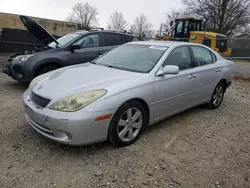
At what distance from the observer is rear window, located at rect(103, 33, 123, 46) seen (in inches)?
263

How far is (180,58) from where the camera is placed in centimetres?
402

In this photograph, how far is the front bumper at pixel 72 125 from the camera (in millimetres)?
2645

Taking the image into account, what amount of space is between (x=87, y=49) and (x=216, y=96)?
11.5 feet

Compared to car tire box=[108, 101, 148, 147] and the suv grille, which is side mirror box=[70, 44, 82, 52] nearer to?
the suv grille

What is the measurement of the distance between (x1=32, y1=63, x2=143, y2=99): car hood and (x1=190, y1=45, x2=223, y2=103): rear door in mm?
1510

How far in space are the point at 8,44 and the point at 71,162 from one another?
10411mm

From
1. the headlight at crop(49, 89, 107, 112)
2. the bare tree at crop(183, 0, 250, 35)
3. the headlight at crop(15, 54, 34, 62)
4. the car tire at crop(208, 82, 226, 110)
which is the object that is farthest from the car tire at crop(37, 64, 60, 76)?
the bare tree at crop(183, 0, 250, 35)

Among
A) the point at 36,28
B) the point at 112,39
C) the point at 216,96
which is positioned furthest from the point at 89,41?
the point at 216,96

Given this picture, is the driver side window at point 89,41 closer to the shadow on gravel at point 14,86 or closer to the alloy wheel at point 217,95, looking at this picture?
the shadow on gravel at point 14,86

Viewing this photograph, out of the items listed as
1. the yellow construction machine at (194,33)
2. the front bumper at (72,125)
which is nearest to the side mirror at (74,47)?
the front bumper at (72,125)

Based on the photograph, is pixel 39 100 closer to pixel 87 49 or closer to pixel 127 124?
pixel 127 124

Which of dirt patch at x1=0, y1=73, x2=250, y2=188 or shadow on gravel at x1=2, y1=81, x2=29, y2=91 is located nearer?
dirt patch at x1=0, y1=73, x2=250, y2=188

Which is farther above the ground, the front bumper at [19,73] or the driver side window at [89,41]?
the driver side window at [89,41]

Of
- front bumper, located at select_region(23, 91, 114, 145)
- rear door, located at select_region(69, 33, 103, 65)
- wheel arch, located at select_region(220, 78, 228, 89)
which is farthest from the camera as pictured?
rear door, located at select_region(69, 33, 103, 65)
